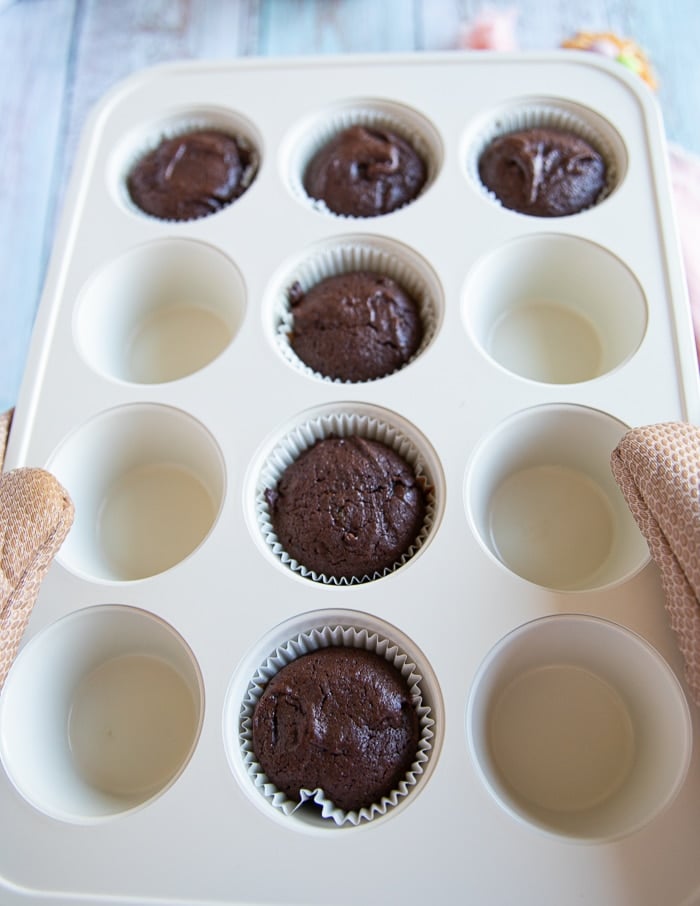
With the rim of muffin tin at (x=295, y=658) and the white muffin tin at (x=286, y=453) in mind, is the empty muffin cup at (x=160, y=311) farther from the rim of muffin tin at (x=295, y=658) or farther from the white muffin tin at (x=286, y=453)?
the rim of muffin tin at (x=295, y=658)

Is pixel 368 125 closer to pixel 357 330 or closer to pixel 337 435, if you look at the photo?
pixel 357 330

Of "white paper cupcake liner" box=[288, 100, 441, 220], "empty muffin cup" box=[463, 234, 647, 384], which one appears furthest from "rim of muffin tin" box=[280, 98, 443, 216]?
"empty muffin cup" box=[463, 234, 647, 384]

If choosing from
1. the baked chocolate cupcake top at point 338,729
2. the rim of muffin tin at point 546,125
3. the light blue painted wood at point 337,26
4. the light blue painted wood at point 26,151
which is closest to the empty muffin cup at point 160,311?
the light blue painted wood at point 26,151

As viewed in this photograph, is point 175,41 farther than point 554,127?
Yes

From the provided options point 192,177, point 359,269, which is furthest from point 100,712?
point 192,177

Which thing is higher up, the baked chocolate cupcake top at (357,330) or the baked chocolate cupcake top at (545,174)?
the baked chocolate cupcake top at (545,174)

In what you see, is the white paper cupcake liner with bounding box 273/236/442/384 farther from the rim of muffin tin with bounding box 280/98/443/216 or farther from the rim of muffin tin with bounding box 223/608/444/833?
the rim of muffin tin with bounding box 223/608/444/833
